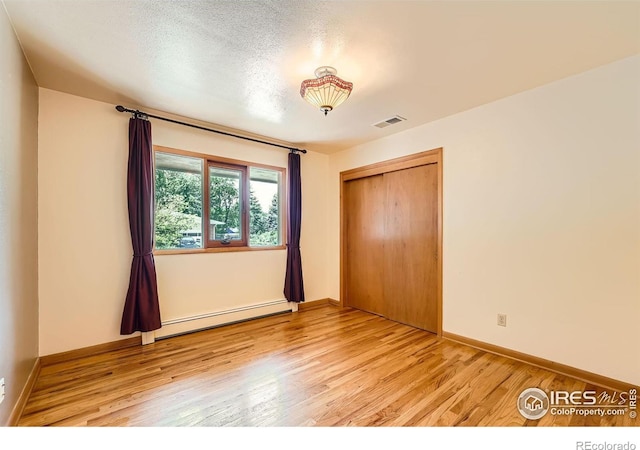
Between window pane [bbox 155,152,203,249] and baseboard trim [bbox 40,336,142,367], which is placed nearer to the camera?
baseboard trim [bbox 40,336,142,367]

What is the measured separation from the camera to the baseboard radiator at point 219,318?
3131 mm

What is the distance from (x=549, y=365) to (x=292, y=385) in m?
2.18

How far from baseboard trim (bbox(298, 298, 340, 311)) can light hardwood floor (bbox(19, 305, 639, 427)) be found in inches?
43.7

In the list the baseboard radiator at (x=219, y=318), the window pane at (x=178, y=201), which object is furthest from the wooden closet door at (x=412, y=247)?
Result: the window pane at (x=178, y=201)

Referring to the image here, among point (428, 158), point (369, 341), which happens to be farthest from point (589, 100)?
point (369, 341)

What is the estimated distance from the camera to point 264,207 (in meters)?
4.06

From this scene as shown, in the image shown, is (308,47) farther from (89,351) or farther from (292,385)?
(89,351)

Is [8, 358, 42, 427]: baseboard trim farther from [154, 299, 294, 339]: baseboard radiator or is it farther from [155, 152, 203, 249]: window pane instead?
[155, 152, 203, 249]: window pane

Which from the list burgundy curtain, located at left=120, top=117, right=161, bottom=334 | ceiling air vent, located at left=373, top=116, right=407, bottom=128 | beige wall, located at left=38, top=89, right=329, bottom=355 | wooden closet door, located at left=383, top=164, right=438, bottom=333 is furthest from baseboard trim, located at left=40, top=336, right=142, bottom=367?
ceiling air vent, located at left=373, top=116, right=407, bottom=128

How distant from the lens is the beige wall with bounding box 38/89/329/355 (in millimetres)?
2527

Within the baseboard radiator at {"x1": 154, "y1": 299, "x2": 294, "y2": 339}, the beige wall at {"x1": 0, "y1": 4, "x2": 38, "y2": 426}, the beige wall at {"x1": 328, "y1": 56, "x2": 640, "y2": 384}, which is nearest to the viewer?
the beige wall at {"x1": 0, "y1": 4, "x2": 38, "y2": 426}

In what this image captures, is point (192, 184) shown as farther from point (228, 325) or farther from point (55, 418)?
point (55, 418)

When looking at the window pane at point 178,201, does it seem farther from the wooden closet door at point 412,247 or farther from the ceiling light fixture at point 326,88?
the wooden closet door at point 412,247

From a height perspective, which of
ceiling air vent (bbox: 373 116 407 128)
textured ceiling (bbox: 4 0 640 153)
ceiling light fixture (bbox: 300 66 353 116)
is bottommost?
ceiling light fixture (bbox: 300 66 353 116)
